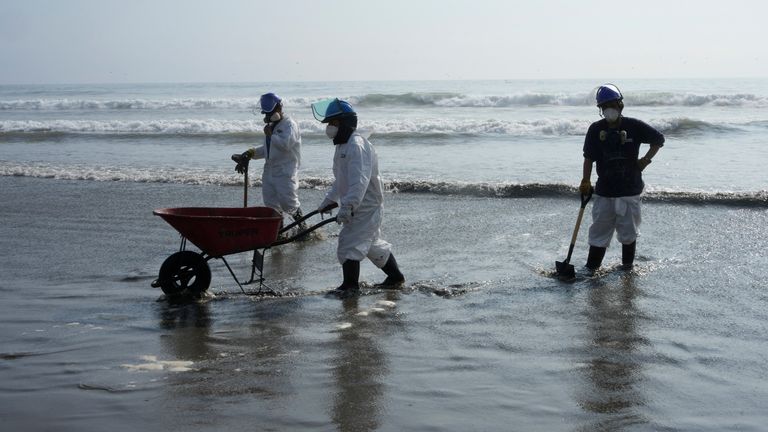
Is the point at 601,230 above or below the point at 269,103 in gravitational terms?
below

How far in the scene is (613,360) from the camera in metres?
4.86

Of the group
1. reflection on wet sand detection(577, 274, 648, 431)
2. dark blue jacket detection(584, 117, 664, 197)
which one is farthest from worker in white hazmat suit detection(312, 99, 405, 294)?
dark blue jacket detection(584, 117, 664, 197)

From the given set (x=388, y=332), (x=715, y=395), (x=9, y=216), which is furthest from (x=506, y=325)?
(x=9, y=216)

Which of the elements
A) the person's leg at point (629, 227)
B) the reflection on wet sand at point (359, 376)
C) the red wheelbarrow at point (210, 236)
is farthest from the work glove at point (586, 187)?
the reflection on wet sand at point (359, 376)

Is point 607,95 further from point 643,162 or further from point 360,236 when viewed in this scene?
point 360,236

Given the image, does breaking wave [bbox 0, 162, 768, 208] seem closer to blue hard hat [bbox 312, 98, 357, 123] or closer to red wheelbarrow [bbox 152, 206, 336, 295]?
blue hard hat [bbox 312, 98, 357, 123]

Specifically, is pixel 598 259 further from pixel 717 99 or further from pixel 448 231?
pixel 717 99

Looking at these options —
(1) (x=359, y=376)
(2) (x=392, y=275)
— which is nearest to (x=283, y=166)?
(2) (x=392, y=275)

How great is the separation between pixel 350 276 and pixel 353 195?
739mm

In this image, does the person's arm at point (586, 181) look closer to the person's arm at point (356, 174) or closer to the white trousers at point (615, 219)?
the white trousers at point (615, 219)

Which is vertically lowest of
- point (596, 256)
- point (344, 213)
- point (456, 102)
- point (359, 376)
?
point (359, 376)

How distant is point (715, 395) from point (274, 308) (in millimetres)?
3166

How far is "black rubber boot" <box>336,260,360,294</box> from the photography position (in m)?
6.51

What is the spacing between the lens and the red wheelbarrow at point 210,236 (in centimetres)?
592
